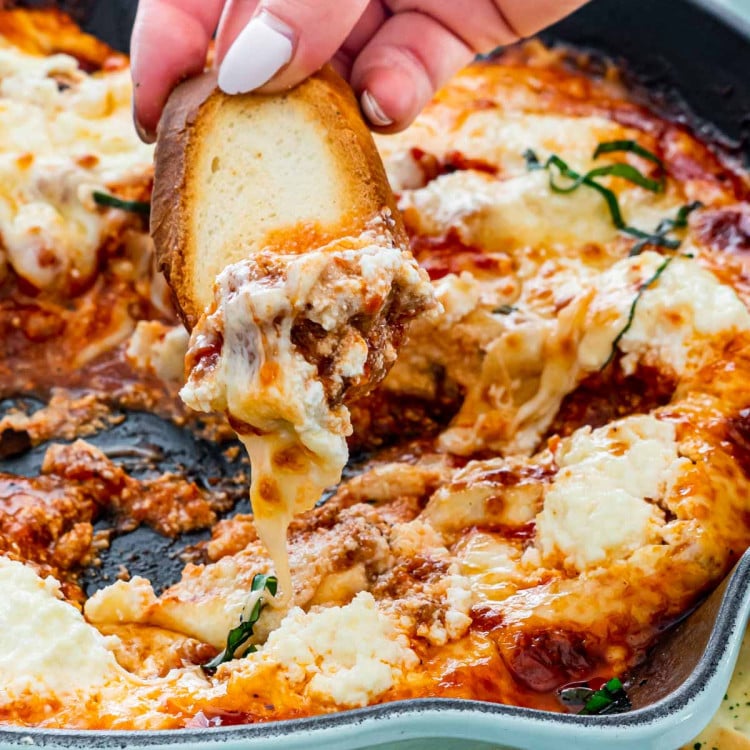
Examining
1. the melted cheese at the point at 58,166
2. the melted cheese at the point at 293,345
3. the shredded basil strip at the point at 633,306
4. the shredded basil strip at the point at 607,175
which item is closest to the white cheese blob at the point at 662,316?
the shredded basil strip at the point at 633,306

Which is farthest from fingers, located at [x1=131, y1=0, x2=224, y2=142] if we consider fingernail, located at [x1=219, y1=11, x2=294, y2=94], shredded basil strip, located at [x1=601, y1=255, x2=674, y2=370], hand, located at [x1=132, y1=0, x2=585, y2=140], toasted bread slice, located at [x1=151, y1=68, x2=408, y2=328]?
shredded basil strip, located at [x1=601, y1=255, x2=674, y2=370]

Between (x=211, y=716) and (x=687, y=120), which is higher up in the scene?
(x=687, y=120)

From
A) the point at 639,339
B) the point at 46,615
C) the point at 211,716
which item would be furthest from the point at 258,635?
the point at 639,339

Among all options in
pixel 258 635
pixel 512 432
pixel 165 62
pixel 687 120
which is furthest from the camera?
pixel 687 120

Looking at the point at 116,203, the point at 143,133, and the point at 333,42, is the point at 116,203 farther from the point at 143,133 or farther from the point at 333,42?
the point at 333,42

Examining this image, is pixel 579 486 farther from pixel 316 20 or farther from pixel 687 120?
pixel 687 120

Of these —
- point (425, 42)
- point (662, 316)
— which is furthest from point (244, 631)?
point (425, 42)
